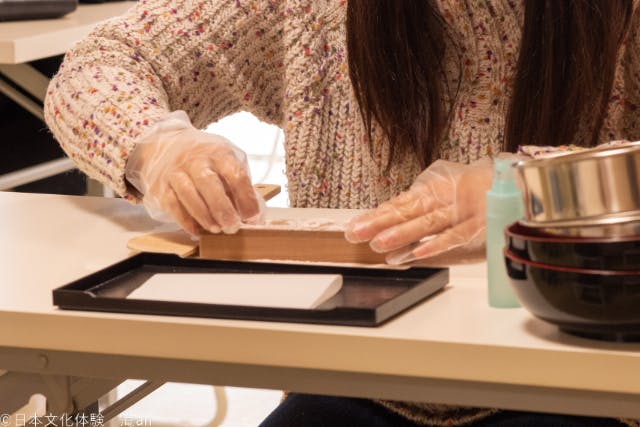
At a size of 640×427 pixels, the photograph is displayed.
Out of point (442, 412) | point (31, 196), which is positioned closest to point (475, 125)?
point (442, 412)

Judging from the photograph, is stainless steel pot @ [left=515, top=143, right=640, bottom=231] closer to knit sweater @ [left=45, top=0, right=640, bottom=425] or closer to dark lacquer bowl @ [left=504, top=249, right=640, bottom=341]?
dark lacquer bowl @ [left=504, top=249, right=640, bottom=341]

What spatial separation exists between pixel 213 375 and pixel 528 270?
256 mm

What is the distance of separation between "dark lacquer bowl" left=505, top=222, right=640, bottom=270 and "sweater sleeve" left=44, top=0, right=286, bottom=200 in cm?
56

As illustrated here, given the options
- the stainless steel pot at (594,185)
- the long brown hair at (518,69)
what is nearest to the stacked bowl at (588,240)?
the stainless steel pot at (594,185)

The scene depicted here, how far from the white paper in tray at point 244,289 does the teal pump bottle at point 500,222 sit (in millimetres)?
130

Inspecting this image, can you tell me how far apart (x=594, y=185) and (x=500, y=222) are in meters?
0.14

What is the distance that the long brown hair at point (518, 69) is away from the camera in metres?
1.18

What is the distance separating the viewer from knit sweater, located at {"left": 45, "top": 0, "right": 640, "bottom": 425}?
50.2 inches

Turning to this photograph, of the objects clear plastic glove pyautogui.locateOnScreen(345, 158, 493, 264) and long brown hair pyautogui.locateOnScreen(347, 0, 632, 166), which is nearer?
clear plastic glove pyautogui.locateOnScreen(345, 158, 493, 264)

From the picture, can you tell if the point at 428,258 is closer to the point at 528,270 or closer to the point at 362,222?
the point at 362,222

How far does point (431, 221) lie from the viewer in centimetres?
97

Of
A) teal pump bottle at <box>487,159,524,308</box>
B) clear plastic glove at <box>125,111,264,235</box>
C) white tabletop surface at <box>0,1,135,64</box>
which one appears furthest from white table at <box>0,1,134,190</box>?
teal pump bottle at <box>487,159,524,308</box>

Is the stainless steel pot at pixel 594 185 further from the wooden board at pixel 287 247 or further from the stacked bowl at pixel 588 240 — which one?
the wooden board at pixel 287 247

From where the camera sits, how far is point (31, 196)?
1260mm
